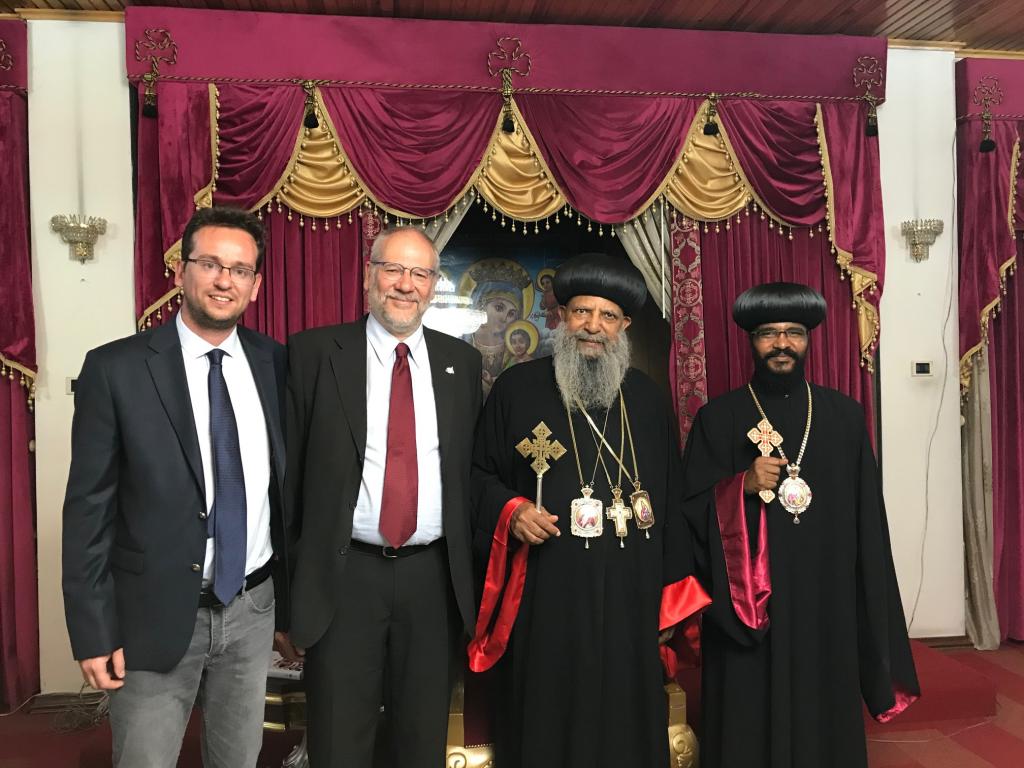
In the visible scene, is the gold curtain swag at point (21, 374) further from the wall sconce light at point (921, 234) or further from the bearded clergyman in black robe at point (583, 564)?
the wall sconce light at point (921, 234)

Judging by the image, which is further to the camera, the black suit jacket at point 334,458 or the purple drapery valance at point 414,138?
the purple drapery valance at point 414,138

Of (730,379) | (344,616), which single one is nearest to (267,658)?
(344,616)

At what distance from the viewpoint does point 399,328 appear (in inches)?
90.2

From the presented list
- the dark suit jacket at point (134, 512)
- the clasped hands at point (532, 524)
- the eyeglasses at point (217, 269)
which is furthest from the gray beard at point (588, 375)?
the dark suit jacket at point (134, 512)

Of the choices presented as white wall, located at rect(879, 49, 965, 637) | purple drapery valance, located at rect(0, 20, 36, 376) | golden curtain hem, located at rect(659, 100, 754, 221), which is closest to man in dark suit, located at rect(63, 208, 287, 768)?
purple drapery valance, located at rect(0, 20, 36, 376)

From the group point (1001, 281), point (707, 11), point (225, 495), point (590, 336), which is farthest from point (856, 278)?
point (225, 495)

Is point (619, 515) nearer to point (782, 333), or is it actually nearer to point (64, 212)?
point (782, 333)

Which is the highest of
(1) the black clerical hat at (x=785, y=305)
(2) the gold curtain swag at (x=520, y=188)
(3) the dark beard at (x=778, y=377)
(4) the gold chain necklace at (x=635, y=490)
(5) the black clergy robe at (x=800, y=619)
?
(2) the gold curtain swag at (x=520, y=188)

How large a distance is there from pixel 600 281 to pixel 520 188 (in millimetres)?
1581

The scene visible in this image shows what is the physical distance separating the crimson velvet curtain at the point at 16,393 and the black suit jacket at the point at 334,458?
2342 mm

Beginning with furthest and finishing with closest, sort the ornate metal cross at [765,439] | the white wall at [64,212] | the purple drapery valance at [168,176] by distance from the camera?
the white wall at [64,212]
the purple drapery valance at [168,176]
the ornate metal cross at [765,439]

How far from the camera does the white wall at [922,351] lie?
444cm

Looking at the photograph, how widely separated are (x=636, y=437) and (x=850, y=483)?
32.1 inches

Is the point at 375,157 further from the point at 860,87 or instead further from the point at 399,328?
the point at 860,87
